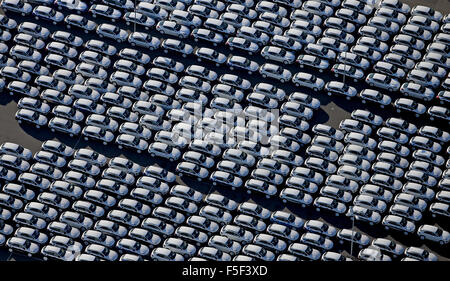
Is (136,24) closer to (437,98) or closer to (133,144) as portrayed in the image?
(133,144)

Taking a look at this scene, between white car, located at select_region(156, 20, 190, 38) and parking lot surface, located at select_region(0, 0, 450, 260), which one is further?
white car, located at select_region(156, 20, 190, 38)

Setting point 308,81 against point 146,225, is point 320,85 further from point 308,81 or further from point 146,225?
point 146,225

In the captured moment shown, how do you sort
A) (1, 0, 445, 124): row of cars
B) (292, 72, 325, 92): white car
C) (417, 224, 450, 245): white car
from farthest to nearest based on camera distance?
(292, 72, 325, 92): white car → (1, 0, 445, 124): row of cars → (417, 224, 450, 245): white car

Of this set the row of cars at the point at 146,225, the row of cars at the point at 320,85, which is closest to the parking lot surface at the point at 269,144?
Answer: the row of cars at the point at 146,225

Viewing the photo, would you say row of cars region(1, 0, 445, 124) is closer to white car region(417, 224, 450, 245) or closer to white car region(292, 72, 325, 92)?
white car region(292, 72, 325, 92)

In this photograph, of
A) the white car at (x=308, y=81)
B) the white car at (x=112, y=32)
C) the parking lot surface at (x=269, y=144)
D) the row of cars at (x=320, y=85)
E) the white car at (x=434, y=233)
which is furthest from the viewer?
the white car at (x=112, y=32)

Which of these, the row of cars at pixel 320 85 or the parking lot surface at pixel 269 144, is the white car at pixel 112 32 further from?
the row of cars at pixel 320 85

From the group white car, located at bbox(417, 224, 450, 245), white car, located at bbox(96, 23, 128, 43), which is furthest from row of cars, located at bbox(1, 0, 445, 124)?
white car, located at bbox(417, 224, 450, 245)

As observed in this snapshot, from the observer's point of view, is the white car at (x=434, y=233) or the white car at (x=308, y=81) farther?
the white car at (x=308, y=81)

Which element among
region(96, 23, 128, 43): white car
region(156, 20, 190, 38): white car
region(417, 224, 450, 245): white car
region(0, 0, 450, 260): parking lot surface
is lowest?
region(417, 224, 450, 245): white car
